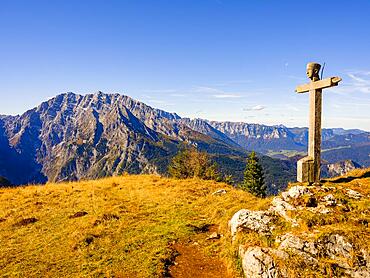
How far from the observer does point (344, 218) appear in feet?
42.2

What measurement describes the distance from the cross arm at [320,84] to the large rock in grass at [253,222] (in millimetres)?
8578

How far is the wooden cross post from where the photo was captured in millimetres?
17688

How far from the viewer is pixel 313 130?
1852 centimetres

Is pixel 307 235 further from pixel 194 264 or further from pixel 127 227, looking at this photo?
pixel 127 227

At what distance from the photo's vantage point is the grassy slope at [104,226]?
1360 cm

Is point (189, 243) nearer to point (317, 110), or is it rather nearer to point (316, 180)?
point (316, 180)

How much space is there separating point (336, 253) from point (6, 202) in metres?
24.3

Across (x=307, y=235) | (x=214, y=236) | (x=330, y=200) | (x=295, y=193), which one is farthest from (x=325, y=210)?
(x=214, y=236)

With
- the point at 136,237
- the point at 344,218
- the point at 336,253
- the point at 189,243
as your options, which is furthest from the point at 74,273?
the point at 344,218

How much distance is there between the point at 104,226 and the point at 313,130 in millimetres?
14255

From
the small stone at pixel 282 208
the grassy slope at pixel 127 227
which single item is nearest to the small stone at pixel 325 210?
the grassy slope at pixel 127 227

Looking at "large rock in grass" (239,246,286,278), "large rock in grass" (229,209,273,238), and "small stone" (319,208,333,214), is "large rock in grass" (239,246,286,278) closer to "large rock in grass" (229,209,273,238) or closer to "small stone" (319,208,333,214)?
"large rock in grass" (229,209,273,238)

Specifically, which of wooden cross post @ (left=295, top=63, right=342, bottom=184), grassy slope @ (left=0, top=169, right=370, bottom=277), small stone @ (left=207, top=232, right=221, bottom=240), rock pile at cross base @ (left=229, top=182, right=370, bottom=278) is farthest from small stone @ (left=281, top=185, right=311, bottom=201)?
small stone @ (left=207, top=232, right=221, bottom=240)

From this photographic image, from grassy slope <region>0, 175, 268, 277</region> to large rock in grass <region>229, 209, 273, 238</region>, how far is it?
3.10 feet
